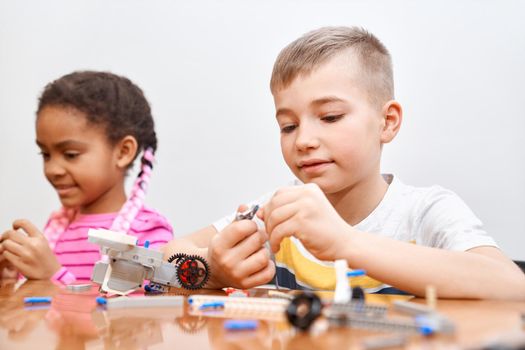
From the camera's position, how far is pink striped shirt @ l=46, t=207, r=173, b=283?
1.68 meters

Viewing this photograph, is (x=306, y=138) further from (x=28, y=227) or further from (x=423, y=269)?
(x=28, y=227)

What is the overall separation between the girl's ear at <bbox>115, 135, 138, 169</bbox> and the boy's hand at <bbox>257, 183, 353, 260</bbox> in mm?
1064

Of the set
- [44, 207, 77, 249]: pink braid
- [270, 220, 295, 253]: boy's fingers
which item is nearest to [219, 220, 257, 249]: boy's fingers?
[270, 220, 295, 253]: boy's fingers

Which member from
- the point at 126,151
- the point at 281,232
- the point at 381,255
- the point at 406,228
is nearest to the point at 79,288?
the point at 281,232

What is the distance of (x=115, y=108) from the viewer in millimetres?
1794

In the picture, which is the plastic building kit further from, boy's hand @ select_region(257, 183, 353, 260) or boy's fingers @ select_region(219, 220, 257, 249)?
boy's hand @ select_region(257, 183, 353, 260)

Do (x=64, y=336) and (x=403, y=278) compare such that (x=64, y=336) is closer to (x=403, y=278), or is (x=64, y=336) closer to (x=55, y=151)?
(x=403, y=278)

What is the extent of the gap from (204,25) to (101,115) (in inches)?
20.6

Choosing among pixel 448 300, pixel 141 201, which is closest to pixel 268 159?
pixel 141 201

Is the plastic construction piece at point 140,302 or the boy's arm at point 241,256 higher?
the boy's arm at point 241,256

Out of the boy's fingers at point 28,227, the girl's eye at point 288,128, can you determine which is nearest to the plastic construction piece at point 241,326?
the girl's eye at point 288,128

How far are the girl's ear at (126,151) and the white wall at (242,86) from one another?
25cm

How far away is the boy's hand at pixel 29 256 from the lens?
52.6 inches

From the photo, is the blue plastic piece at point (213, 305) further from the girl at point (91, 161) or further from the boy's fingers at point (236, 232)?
the girl at point (91, 161)
